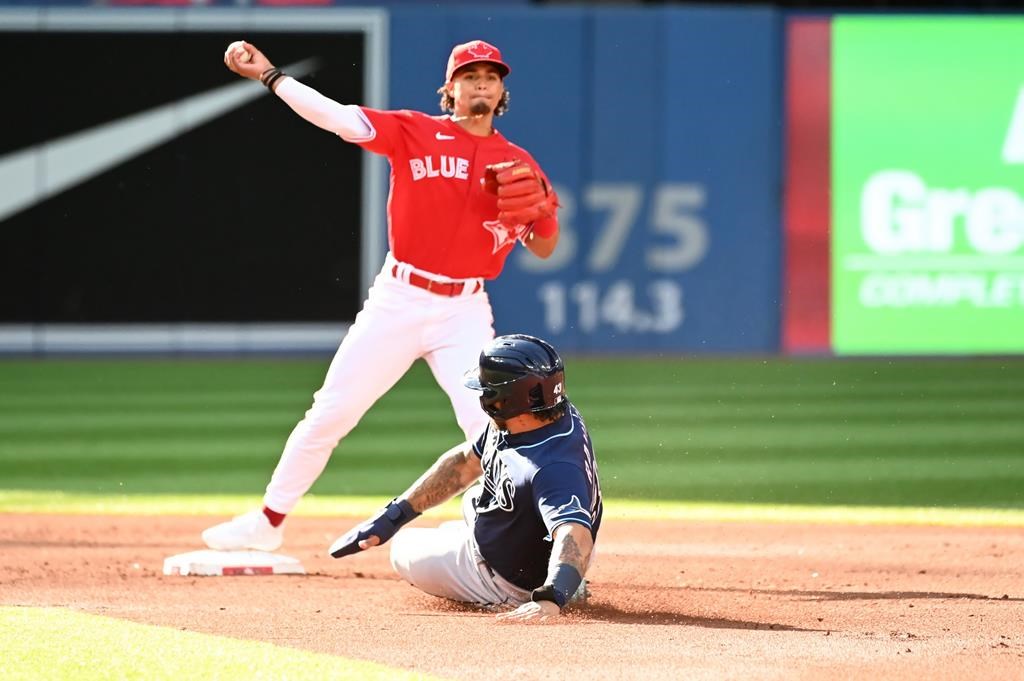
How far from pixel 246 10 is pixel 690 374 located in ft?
18.0

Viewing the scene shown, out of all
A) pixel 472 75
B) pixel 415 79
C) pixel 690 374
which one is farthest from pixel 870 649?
pixel 415 79

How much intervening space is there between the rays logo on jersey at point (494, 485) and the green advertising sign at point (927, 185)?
11266 mm

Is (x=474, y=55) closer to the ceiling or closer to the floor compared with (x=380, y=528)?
closer to the ceiling

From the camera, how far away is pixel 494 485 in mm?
5266

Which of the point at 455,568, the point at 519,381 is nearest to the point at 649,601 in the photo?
the point at 455,568

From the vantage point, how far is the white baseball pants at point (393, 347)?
20.3 ft

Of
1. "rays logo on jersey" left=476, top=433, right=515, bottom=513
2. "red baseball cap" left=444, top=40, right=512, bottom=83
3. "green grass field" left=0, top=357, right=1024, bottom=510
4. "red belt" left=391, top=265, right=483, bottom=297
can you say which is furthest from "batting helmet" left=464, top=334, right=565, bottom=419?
"green grass field" left=0, top=357, right=1024, bottom=510

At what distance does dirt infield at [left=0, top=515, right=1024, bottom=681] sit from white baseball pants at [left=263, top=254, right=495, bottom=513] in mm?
628

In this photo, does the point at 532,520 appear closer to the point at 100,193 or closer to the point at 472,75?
the point at 472,75

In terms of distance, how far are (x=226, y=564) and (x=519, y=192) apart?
5.84ft

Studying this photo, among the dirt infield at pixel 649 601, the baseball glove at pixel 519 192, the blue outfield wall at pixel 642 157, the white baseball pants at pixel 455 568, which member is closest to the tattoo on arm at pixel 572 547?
the dirt infield at pixel 649 601

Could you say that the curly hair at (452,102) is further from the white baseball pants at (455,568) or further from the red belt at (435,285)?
the white baseball pants at (455,568)

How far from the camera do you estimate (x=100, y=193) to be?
631 inches

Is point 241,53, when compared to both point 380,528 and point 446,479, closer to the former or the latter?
point 446,479
